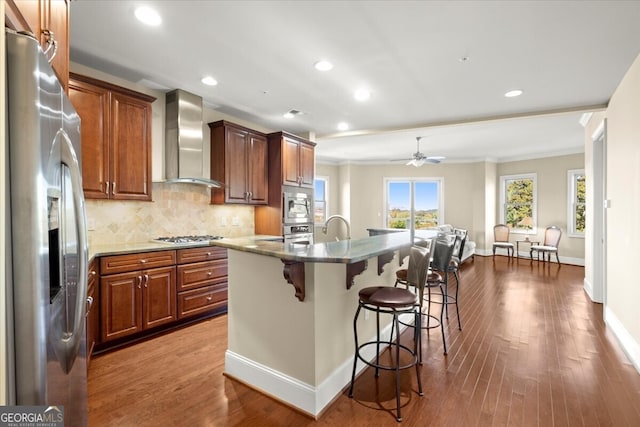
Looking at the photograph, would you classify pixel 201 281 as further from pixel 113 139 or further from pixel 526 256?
pixel 526 256

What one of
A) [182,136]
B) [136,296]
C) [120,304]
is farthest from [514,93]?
[120,304]

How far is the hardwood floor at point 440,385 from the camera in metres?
1.90

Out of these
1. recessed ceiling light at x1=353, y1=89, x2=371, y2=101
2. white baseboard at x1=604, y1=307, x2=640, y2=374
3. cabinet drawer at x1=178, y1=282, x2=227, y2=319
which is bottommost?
white baseboard at x1=604, y1=307, x2=640, y2=374

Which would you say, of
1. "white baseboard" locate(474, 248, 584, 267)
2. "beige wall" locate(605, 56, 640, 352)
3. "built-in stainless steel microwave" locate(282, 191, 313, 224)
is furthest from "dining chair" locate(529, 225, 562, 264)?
"built-in stainless steel microwave" locate(282, 191, 313, 224)

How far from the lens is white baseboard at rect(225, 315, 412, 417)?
194 cm

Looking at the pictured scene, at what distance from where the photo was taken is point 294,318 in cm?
203

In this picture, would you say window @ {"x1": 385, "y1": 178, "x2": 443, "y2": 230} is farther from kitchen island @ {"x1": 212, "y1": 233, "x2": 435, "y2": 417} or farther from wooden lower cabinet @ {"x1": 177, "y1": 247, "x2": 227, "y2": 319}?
kitchen island @ {"x1": 212, "y1": 233, "x2": 435, "y2": 417}

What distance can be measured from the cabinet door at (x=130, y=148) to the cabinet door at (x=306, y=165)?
7.62 feet

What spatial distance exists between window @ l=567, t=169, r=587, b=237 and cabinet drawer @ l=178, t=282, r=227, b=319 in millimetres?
7873

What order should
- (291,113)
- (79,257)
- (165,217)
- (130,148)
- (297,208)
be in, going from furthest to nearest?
(297,208)
(291,113)
(165,217)
(130,148)
(79,257)

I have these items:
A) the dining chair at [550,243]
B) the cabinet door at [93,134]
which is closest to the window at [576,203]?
the dining chair at [550,243]

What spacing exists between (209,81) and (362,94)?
1.75 m

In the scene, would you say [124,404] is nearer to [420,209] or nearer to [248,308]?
[248,308]

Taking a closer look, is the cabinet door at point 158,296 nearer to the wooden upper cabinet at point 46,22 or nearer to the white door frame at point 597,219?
the wooden upper cabinet at point 46,22
